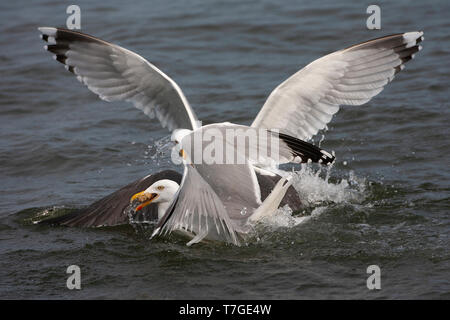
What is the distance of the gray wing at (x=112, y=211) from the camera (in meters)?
6.11

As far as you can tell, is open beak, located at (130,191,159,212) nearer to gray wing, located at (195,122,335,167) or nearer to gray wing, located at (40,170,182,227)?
gray wing, located at (40,170,182,227)

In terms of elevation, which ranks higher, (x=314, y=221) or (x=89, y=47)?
(x=89, y=47)

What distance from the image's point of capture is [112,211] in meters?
6.15

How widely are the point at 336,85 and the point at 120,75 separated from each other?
188cm

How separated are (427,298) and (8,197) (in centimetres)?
412

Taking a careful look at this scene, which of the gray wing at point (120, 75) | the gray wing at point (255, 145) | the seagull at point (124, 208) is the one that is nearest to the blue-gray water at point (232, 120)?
the seagull at point (124, 208)

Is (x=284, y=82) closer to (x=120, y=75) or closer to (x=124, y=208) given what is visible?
(x=120, y=75)

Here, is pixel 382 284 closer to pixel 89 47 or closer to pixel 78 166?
pixel 89 47

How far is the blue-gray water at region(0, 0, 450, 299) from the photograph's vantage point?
16.6 feet

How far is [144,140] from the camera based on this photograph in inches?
331

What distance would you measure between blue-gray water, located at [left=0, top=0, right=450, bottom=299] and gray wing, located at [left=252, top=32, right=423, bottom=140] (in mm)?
696

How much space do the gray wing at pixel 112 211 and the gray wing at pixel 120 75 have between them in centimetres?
59
